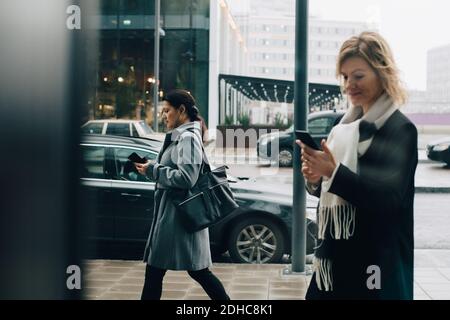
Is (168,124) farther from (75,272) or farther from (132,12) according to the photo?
(75,272)

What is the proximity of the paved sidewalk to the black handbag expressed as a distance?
3.98 ft

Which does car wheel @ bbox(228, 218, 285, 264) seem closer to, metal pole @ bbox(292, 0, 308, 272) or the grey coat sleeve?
metal pole @ bbox(292, 0, 308, 272)

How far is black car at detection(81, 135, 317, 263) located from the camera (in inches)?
239

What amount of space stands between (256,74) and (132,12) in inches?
75.0

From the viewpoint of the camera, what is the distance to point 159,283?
369cm

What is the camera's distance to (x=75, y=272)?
1.77 metres

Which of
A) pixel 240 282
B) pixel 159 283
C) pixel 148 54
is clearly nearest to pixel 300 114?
pixel 148 54

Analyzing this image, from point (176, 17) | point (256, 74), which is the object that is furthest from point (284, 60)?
point (176, 17)

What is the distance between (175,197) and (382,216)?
1.72 m

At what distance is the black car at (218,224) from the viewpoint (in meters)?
6.08

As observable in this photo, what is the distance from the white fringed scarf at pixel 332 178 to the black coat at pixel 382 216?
0.07 ft

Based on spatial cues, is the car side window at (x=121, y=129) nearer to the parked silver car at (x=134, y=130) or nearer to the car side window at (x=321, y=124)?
the parked silver car at (x=134, y=130)

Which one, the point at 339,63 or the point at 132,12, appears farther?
the point at 132,12
